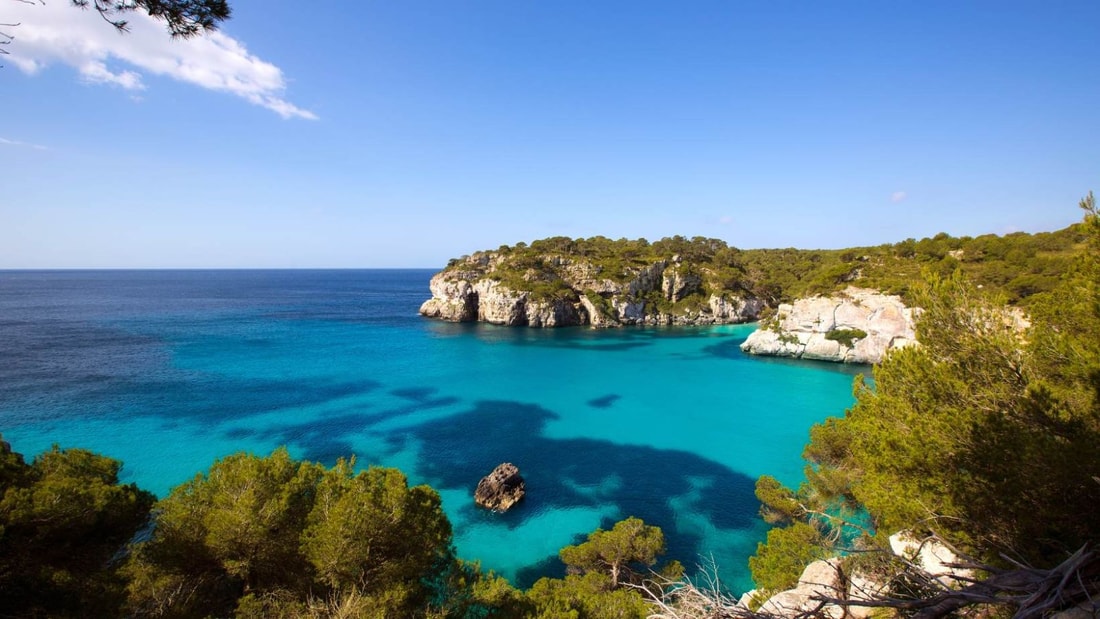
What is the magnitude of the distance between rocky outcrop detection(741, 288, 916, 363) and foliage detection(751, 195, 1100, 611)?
35036 mm

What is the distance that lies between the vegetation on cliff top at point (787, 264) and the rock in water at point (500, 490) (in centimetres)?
1532

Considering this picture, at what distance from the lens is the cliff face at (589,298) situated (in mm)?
62719

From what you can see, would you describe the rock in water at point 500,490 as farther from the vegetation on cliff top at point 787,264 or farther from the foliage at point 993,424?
the vegetation on cliff top at point 787,264

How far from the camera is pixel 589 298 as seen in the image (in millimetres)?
65562

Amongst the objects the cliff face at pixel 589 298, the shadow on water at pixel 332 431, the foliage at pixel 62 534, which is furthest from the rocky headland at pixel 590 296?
the foliage at pixel 62 534

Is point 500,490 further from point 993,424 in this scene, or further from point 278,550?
point 993,424

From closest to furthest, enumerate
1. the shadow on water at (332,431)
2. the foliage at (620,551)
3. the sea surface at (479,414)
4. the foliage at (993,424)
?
the foliage at (993,424) < the foliage at (620,551) < the sea surface at (479,414) < the shadow on water at (332,431)

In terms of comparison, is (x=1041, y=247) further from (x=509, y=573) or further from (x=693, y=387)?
(x=509, y=573)

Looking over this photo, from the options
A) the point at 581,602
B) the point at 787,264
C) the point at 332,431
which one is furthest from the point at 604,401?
the point at 787,264

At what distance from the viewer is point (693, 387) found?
3525 centimetres

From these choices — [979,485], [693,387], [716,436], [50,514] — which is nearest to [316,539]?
[50,514]

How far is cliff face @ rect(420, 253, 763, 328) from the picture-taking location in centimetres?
6272

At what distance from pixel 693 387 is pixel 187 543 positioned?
32752 mm

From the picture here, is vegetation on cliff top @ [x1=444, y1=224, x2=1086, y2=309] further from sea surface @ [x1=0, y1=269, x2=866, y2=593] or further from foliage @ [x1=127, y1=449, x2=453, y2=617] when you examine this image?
foliage @ [x1=127, y1=449, x2=453, y2=617]
